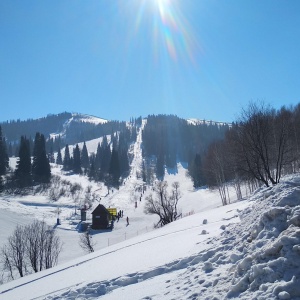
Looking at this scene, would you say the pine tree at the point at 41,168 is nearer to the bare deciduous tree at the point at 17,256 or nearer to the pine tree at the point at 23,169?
the pine tree at the point at 23,169

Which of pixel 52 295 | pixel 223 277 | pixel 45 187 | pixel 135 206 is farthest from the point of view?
pixel 45 187

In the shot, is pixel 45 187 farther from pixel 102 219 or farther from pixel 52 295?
pixel 52 295

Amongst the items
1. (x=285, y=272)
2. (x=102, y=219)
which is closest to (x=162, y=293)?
(x=285, y=272)

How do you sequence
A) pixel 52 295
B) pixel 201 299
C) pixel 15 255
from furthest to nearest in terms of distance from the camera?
1. pixel 15 255
2. pixel 52 295
3. pixel 201 299

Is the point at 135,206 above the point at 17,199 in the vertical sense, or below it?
below

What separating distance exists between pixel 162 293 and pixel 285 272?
2.96m

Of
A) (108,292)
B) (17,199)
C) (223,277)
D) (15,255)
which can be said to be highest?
(17,199)

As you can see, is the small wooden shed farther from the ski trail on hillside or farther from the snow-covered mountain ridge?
the snow-covered mountain ridge

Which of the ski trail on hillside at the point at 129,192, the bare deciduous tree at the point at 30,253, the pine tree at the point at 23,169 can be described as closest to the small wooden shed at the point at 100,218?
the ski trail on hillside at the point at 129,192

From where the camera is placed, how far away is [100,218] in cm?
5350

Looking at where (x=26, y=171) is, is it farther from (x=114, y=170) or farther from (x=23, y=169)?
(x=114, y=170)

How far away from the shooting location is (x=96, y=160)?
481 ft

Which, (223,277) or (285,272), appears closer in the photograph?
(285,272)

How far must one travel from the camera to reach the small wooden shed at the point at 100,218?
53500mm
